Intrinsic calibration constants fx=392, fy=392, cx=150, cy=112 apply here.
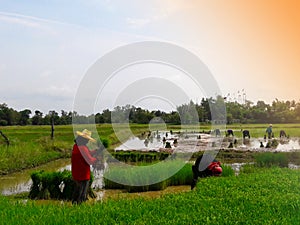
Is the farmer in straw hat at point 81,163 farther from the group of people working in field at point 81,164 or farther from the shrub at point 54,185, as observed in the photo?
the shrub at point 54,185

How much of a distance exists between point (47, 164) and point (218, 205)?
1310 centimetres

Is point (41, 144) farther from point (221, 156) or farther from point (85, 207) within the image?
point (85, 207)

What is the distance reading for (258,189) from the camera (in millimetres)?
7387

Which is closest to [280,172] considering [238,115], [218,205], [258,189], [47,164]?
[258,189]

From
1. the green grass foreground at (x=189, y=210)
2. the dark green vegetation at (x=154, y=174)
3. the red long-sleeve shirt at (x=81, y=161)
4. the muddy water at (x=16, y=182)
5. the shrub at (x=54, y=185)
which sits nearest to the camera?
the green grass foreground at (x=189, y=210)

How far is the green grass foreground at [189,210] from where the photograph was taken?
519 cm

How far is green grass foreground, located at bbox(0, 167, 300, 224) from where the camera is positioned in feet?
17.0

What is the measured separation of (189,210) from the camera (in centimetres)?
571

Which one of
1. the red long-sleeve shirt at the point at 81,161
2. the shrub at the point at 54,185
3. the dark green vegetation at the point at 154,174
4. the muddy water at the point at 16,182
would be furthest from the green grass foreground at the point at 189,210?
the muddy water at the point at 16,182

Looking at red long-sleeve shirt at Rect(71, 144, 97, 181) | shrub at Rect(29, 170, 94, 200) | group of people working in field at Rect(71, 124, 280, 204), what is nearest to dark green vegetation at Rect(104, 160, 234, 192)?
shrub at Rect(29, 170, 94, 200)

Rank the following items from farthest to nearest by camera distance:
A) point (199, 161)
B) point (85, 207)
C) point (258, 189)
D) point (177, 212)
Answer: point (199, 161), point (258, 189), point (85, 207), point (177, 212)

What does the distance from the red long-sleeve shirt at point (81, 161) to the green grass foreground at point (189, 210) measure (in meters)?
1.37

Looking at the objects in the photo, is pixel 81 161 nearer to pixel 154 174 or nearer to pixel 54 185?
pixel 54 185

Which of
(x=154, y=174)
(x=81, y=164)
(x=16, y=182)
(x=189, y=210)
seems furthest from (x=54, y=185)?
(x=189, y=210)
